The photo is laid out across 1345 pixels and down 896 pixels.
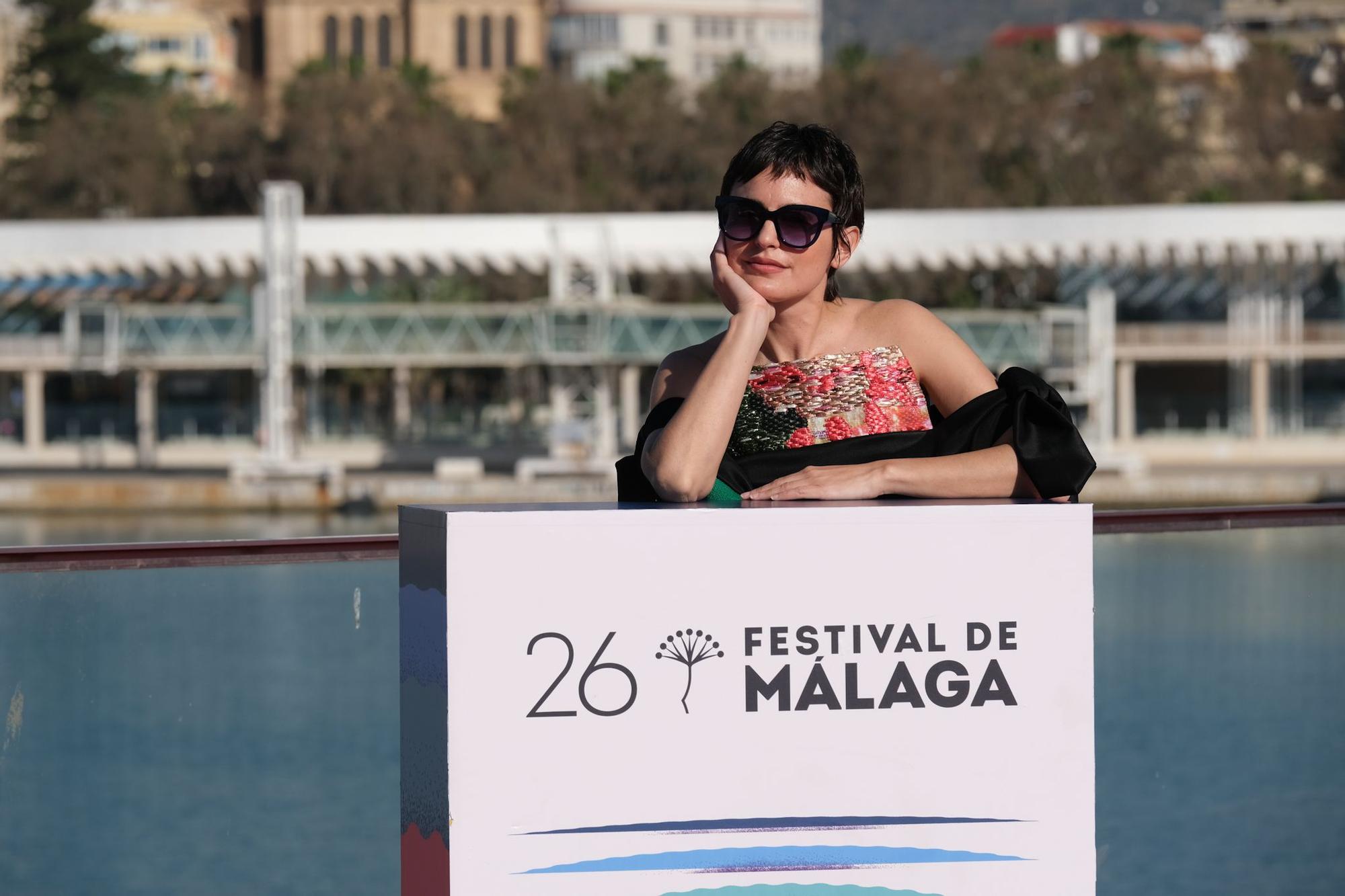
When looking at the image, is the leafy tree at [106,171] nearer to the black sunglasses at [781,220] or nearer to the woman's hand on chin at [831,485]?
the black sunglasses at [781,220]

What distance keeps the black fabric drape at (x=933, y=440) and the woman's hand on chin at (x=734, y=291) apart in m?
0.17

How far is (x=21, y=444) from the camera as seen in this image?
49.0 m

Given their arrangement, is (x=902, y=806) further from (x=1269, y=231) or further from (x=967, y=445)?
(x=1269, y=231)

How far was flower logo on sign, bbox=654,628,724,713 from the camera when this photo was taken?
253 centimetres

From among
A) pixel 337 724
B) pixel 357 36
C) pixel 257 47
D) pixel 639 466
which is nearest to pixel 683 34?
pixel 357 36

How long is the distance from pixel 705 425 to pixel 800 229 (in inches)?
14.4

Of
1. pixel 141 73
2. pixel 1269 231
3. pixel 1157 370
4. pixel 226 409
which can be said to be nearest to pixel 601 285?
pixel 226 409

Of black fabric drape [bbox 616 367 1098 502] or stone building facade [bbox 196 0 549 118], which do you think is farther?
stone building facade [bbox 196 0 549 118]

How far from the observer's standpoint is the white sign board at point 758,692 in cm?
251

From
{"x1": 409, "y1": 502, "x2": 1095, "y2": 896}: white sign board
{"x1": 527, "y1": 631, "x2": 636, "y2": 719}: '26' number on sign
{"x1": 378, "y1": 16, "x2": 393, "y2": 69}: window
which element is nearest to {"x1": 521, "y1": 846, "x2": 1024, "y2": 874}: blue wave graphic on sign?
{"x1": 409, "y1": 502, "x2": 1095, "y2": 896}: white sign board

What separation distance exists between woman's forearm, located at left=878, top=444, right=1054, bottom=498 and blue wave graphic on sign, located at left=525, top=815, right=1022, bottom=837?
1.53 feet

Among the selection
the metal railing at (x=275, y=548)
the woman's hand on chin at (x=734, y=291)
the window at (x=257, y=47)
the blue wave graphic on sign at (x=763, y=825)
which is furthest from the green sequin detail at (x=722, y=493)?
the window at (x=257, y=47)

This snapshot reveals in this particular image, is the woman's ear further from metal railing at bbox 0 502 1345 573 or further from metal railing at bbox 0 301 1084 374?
metal railing at bbox 0 301 1084 374

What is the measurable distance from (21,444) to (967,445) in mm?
48602
